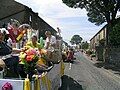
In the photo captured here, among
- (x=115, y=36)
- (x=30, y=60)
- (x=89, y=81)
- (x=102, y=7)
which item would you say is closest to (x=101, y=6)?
(x=102, y=7)

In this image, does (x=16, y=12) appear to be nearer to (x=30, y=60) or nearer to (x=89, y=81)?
(x=89, y=81)

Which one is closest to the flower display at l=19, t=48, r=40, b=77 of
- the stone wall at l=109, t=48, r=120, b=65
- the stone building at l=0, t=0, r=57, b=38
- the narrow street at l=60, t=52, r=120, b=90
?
the narrow street at l=60, t=52, r=120, b=90

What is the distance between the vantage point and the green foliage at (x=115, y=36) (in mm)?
42750

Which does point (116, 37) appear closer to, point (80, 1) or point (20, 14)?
point (80, 1)

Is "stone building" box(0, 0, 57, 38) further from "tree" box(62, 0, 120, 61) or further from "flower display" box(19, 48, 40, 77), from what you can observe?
"flower display" box(19, 48, 40, 77)

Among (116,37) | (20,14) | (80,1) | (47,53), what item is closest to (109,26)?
(116,37)

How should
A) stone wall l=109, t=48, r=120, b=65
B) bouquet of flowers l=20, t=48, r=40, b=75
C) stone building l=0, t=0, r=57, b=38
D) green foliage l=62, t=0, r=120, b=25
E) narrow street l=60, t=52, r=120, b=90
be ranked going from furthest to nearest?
stone building l=0, t=0, r=57, b=38
stone wall l=109, t=48, r=120, b=65
green foliage l=62, t=0, r=120, b=25
narrow street l=60, t=52, r=120, b=90
bouquet of flowers l=20, t=48, r=40, b=75

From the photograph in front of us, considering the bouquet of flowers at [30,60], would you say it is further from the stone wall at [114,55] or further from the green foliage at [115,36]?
the stone wall at [114,55]

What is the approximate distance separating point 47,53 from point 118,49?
38.2 m

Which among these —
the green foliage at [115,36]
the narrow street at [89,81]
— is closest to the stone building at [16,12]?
the green foliage at [115,36]

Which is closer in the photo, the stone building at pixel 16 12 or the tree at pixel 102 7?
the tree at pixel 102 7

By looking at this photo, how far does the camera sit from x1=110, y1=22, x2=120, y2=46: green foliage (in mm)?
42750

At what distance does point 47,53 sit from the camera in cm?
945

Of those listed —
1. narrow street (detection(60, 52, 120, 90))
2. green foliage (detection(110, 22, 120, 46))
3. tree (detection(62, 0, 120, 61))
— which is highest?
tree (detection(62, 0, 120, 61))
